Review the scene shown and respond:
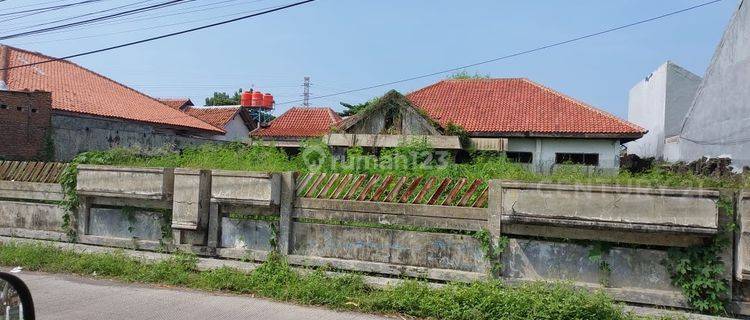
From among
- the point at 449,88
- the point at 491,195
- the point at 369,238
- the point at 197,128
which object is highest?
the point at 449,88

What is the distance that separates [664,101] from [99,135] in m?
25.7

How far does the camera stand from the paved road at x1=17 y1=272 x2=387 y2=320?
5.50 meters

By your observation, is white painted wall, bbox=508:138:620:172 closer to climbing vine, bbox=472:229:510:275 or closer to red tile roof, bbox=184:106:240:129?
climbing vine, bbox=472:229:510:275

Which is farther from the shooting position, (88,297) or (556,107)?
(556,107)

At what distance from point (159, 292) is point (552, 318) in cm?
444

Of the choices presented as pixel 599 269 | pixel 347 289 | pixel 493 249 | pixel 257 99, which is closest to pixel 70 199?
pixel 347 289

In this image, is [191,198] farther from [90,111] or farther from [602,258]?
[90,111]

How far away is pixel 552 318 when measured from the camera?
5.13m

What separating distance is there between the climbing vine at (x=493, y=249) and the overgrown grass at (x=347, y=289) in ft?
0.76

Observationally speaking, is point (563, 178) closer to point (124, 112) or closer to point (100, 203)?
point (100, 203)

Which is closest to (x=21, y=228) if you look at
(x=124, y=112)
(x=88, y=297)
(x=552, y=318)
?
(x=88, y=297)

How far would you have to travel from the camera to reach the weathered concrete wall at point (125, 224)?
8.02m

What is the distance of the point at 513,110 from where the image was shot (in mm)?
22562

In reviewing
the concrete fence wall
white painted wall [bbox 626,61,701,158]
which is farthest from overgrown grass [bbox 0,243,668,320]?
white painted wall [bbox 626,61,701,158]
